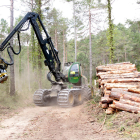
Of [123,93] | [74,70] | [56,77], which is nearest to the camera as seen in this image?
[123,93]

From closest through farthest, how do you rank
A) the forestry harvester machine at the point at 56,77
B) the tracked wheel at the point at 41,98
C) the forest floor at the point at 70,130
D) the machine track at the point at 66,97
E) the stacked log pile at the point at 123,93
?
the forest floor at the point at 70,130, the stacked log pile at the point at 123,93, the forestry harvester machine at the point at 56,77, the machine track at the point at 66,97, the tracked wheel at the point at 41,98

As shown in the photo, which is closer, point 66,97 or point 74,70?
point 66,97

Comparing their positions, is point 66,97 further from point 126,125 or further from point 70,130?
point 126,125

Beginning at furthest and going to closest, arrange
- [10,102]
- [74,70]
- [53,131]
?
[74,70] < [10,102] < [53,131]

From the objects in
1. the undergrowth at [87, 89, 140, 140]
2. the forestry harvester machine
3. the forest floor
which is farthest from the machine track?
the undergrowth at [87, 89, 140, 140]

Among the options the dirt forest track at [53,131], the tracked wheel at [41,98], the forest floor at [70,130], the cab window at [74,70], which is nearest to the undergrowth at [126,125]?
the forest floor at [70,130]

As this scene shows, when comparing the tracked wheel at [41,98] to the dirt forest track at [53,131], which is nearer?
the dirt forest track at [53,131]

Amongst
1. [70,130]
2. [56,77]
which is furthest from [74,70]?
[70,130]

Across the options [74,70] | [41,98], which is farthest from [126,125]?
[74,70]

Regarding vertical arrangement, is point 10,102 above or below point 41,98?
below

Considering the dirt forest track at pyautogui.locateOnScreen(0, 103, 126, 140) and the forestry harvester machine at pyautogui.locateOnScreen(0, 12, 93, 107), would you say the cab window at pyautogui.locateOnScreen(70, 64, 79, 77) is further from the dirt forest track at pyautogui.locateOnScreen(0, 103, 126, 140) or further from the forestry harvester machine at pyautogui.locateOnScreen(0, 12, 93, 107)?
the dirt forest track at pyautogui.locateOnScreen(0, 103, 126, 140)

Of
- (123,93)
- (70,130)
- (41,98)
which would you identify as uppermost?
(123,93)

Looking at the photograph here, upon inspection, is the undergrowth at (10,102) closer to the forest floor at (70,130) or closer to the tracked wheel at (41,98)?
the tracked wheel at (41,98)

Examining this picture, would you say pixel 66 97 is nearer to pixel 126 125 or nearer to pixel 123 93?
pixel 123 93
